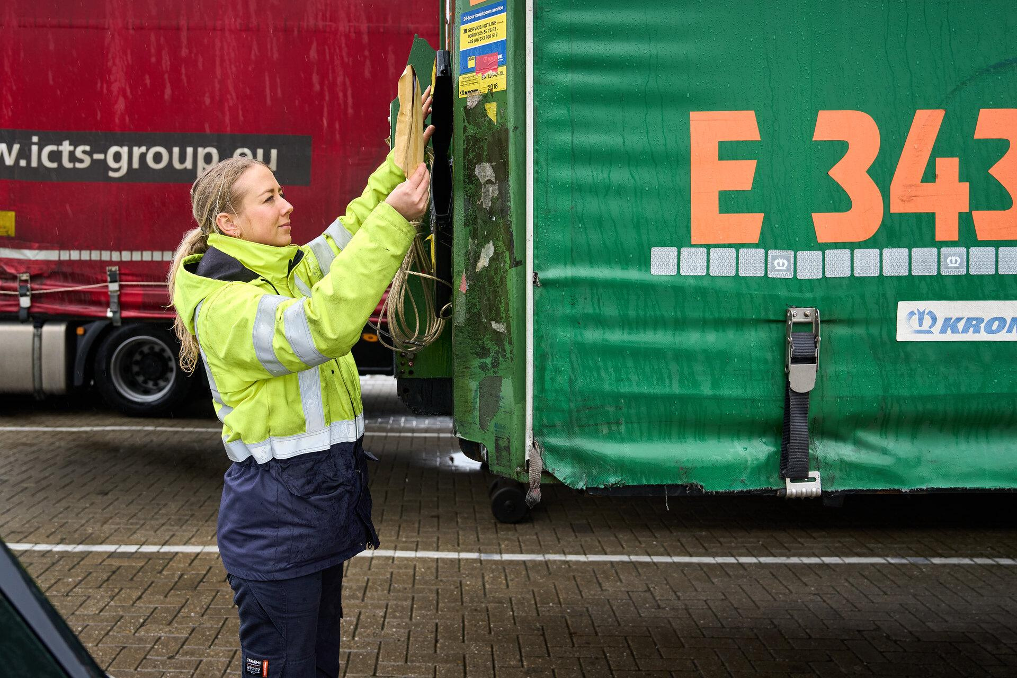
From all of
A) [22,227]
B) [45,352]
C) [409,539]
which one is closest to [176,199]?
[22,227]

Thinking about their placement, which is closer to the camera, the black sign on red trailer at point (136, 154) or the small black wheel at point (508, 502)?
the small black wheel at point (508, 502)

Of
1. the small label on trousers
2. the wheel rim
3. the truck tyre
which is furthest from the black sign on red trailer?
the small label on trousers

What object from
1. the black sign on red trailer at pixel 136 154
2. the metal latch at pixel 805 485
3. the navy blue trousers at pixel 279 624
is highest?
the black sign on red trailer at pixel 136 154

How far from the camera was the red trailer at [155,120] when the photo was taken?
8.70m

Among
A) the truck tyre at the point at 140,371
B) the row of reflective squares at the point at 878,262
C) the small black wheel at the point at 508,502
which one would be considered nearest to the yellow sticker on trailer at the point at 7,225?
the truck tyre at the point at 140,371

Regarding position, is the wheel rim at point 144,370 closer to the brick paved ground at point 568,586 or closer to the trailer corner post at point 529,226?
the brick paved ground at point 568,586

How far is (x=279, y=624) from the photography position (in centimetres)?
257

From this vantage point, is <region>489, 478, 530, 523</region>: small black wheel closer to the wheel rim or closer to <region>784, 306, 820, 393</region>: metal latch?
<region>784, 306, 820, 393</region>: metal latch

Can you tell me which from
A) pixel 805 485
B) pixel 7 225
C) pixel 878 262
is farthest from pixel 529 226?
pixel 7 225

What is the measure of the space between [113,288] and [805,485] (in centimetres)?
799

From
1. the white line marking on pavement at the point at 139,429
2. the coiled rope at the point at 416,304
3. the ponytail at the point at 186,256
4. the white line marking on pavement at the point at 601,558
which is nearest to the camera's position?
the ponytail at the point at 186,256

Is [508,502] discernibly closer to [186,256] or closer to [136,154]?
[186,256]

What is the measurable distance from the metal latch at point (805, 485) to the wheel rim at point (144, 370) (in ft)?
26.4

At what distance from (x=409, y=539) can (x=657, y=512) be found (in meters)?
1.84
